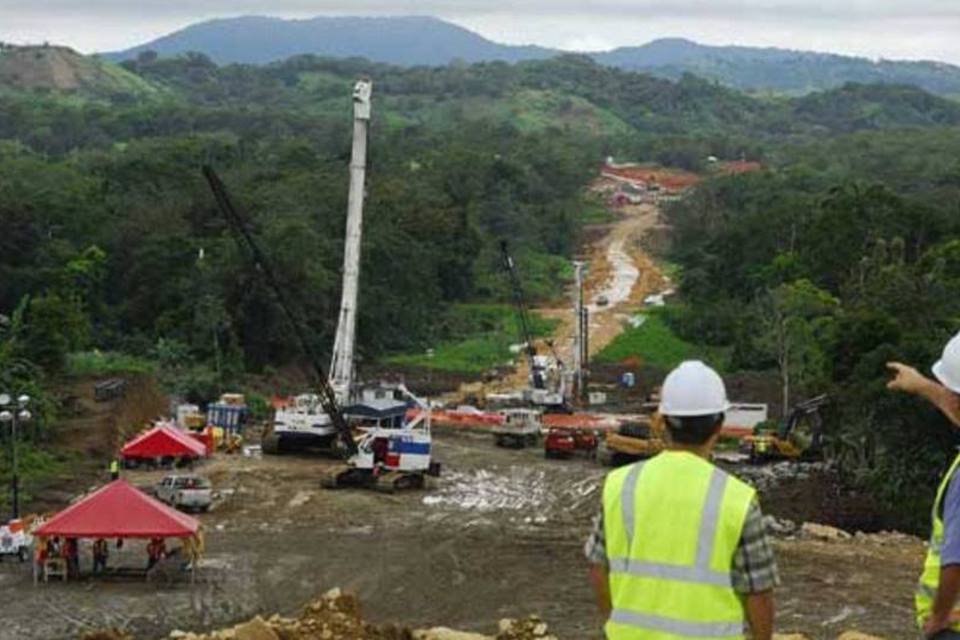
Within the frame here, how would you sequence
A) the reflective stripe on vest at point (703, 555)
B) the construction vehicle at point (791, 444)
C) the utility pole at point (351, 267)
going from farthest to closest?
the construction vehicle at point (791, 444) → the utility pole at point (351, 267) → the reflective stripe on vest at point (703, 555)

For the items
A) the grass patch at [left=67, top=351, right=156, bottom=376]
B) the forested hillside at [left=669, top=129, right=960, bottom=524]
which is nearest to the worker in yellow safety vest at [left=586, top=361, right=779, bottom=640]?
the forested hillside at [left=669, top=129, right=960, bottom=524]

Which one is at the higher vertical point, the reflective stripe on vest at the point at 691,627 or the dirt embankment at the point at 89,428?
the reflective stripe on vest at the point at 691,627

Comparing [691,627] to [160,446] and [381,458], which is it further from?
[160,446]

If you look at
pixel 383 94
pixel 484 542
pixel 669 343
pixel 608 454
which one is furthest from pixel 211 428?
pixel 383 94

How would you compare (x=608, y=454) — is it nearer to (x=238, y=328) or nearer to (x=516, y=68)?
(x=238, y=328)

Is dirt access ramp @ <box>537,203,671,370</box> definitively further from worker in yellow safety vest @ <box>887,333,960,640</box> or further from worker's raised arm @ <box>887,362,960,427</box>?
worker in yellow safety vest @ <box>887,333,960,640</box>

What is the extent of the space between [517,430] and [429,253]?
906 inches

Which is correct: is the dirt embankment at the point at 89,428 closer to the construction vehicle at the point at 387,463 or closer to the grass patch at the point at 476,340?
the construction vehicle at the point at 387,463

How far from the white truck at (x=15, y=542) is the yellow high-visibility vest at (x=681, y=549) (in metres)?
19.1

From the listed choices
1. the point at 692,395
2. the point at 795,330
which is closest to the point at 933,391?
the point at 692,395

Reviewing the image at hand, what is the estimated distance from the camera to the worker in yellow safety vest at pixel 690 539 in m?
4.27

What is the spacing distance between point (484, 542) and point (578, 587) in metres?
3.65

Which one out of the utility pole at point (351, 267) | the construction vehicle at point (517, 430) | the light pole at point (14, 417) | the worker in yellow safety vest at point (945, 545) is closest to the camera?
the worker in yellow safety vest at point (945, 545)

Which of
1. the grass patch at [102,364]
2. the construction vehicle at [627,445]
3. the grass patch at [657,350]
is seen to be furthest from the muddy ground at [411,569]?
the grass patch at [657,350]
